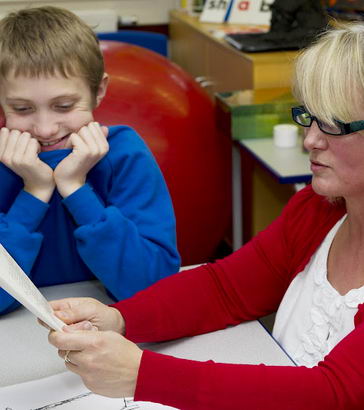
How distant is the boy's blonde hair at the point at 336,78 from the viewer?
3.41 feet

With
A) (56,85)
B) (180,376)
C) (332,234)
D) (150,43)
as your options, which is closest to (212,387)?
(180,376)

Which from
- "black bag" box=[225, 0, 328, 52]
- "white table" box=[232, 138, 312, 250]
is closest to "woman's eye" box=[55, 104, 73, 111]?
"white table" box=[232, 138, 312, 250]

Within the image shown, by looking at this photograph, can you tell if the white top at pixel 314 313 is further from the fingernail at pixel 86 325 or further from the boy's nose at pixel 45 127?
the boy's nose at pixel 45 127

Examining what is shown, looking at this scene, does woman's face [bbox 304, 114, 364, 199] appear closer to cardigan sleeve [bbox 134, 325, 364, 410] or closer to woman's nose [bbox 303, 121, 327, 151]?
woman's nose [bbox 303, 121, 327, 151]

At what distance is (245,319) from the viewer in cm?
127

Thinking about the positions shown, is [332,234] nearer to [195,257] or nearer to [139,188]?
[139,188]

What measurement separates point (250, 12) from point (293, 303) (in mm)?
2607

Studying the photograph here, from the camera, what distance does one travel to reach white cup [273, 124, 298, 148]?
244 cm

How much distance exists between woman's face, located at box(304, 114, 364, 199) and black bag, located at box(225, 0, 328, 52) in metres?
1.79

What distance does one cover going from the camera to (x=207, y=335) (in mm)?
1233

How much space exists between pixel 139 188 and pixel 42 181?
20 cm

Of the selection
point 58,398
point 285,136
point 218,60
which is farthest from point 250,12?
point 58,398

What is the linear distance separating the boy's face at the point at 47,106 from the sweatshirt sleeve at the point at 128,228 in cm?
12

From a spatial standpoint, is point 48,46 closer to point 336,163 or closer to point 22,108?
point 22,108
